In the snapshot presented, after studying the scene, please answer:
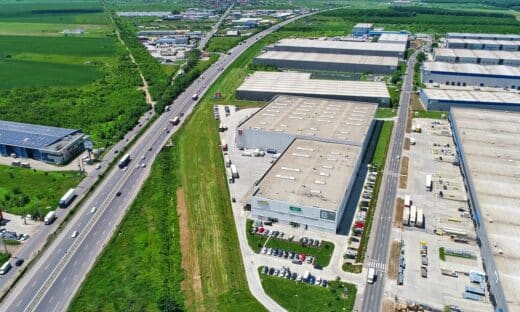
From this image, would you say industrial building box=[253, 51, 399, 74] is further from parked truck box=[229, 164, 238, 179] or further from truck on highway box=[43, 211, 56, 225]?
truck on highway box=[43, 211, 56, 225]

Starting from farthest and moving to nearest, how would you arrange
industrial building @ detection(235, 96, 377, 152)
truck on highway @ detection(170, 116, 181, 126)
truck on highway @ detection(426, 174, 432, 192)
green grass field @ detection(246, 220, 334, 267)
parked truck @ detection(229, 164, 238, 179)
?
truck on highway @ detection(170, 116, 181, 126) < industrial building @ detection(235, 96, 377, 152) < parked truck @ detection(229, 164, 238, 179) < truck on highway @ detection(426, 174, 432, 192) < green grass field @ detection(246, 220, 334, 267)

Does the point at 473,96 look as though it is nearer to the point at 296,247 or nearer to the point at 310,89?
the point at 310,89

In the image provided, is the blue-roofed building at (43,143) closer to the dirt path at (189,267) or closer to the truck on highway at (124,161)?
the truck on highway at (124,161)

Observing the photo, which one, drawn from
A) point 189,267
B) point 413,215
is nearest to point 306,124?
point 413,215

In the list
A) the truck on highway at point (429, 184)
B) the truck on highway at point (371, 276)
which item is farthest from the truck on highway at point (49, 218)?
the truck on highway at point (429, 184)

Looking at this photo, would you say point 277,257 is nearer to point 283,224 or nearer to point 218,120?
point 283,224

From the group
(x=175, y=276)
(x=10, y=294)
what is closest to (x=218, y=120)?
(x=175, y=276)

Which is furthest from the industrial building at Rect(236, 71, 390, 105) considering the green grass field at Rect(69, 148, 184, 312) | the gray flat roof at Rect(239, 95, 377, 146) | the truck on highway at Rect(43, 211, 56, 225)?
the truck on highway at Rect(43, 211, 56, 225)
